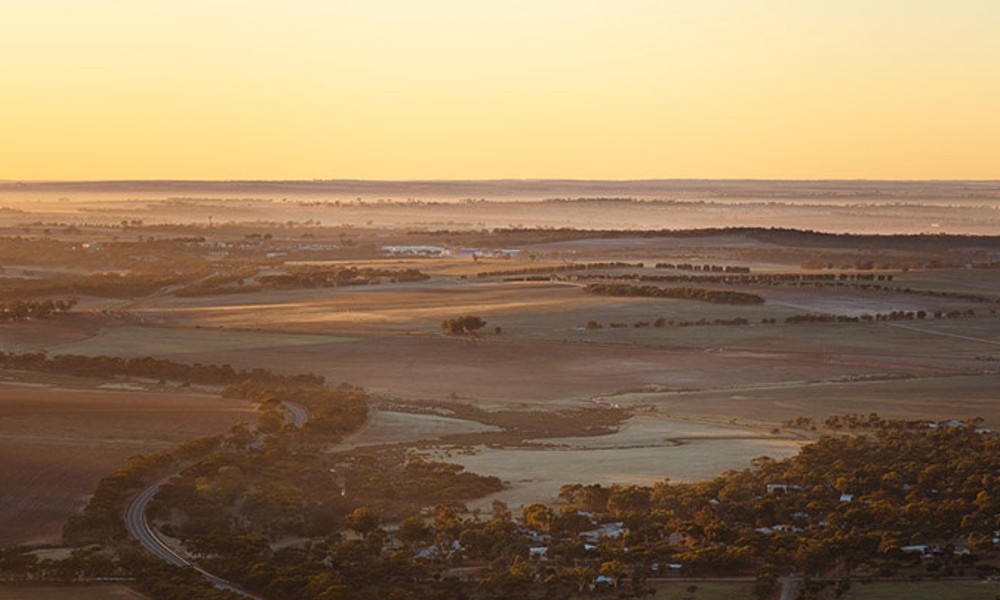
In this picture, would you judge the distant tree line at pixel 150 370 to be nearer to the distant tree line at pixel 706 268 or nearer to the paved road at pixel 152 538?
the paved road at pixel 152 538

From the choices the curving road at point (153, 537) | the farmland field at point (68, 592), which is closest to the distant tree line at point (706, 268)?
the curving road at point (153, 537)

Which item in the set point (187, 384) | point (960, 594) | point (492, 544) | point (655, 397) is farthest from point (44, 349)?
point (960, 594)

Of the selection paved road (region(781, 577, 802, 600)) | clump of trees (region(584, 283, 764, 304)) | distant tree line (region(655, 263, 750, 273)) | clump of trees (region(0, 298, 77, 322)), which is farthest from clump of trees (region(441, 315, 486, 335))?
paved road (region(781, 577, 802, 600))

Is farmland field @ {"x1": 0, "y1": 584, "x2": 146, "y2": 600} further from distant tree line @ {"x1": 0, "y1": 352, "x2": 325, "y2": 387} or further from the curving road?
distant tree line @ {"x1": 0, "y1": 352, "x2": 325, "y2": 387}

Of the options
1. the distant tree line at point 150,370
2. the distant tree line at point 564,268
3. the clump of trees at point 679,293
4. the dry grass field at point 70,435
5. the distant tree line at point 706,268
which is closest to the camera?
the dry grass field at point 70,435

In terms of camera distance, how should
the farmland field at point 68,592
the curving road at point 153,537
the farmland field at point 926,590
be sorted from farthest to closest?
the curving road at point 153,537
the farmland field at point 68,592
the farmland field at point 926,590
